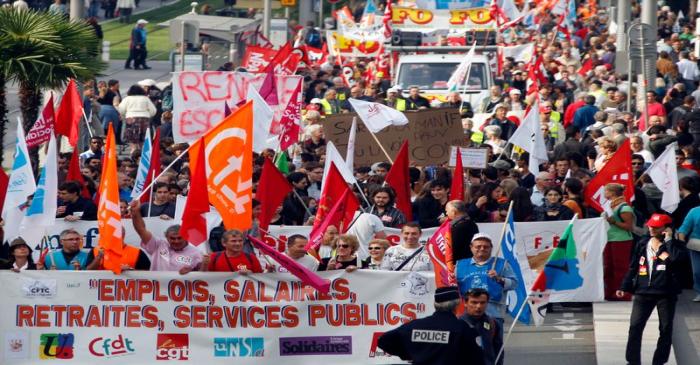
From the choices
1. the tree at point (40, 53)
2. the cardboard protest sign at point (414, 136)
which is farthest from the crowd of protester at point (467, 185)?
the tree at point (40, 53)

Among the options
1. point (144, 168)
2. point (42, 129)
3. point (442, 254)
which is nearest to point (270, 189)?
point (144, 168)

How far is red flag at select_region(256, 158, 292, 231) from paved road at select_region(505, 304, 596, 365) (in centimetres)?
250

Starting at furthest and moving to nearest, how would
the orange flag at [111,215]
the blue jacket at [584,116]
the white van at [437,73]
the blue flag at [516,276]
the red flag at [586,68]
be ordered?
1. the red flag at [586,68]
2. the white van at [437,73]
3. the blue jacket at [584,116]
4. the orange flag at [111,215]
5. the blue flag at [516,276]

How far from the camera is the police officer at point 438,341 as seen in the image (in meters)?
9.33

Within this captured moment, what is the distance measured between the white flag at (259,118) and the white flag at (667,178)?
12.8ft

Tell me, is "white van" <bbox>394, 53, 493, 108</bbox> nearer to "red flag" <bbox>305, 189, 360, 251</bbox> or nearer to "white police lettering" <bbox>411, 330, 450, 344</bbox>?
"red flag" <bbox>305, 189, 360, 251</bbox>

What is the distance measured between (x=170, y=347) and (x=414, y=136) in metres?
7.75

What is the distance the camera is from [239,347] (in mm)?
12750

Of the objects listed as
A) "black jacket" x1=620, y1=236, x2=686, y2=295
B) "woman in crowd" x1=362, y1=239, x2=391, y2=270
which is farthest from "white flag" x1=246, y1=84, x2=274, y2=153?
"black jacket" x1=620, y1=236, x2=686, y2=295

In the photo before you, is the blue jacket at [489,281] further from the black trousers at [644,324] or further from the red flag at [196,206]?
the red flag at [196,206]

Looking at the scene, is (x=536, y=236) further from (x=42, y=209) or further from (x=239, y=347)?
(x=42, y=209)

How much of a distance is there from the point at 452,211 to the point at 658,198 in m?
3.83

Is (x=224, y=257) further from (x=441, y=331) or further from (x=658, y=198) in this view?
(x=658, y=198)

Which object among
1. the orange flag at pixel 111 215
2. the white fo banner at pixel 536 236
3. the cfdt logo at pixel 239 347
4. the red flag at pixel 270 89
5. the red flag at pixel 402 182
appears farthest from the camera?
the red flag at pixel 270 89
